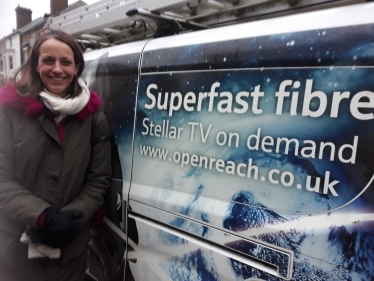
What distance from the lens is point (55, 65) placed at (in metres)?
1.75

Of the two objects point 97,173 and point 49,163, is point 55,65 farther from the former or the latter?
point 97,173

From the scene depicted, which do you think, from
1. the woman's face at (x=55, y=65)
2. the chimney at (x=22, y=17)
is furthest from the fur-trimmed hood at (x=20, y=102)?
the chimney at (x=22, y=17)

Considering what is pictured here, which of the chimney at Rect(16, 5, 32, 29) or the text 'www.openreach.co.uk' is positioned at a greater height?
the chimney at Rect(16, 5, 32, 29)

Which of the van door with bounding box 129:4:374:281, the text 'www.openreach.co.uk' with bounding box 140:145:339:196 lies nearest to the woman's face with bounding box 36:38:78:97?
the van door with bounding box 129:4:374:281

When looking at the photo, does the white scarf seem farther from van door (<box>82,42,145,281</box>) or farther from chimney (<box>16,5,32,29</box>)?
chimney (<box>16,5,32,29</box>)

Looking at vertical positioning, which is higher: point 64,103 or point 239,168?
point 64,103

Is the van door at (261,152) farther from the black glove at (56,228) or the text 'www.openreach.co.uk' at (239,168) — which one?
the black glove at (56,228)

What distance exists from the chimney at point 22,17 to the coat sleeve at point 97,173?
21555 millimetres

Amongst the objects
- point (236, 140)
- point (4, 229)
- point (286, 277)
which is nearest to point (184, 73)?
point (236, 140)

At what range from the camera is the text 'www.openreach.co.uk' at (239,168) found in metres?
1.11

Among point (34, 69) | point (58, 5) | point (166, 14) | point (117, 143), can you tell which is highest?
point (58, 5)

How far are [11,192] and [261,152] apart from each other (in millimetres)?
1238

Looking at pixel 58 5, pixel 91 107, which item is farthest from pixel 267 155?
pixel 58 5

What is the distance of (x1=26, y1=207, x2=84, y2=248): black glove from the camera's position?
159 centimetres
